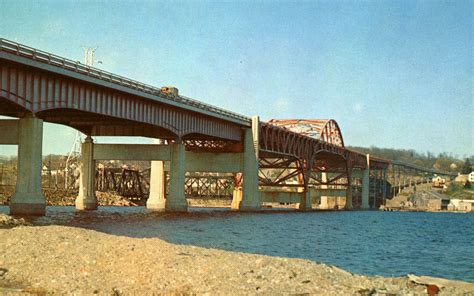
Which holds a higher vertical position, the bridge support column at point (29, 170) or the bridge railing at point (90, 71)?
the bridge railing at point (90, 71)

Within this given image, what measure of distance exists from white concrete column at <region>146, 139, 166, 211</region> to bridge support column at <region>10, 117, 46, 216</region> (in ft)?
149

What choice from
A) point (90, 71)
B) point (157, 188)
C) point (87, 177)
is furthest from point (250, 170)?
point (90, 71)


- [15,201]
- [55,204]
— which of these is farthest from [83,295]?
[55,204]

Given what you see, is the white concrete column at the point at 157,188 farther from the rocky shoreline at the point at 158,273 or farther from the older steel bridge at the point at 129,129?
the rocky shoreline at the point at 158,273

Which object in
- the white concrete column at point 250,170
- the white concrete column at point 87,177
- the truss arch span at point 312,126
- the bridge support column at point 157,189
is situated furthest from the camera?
the truss arch span at point 312,126

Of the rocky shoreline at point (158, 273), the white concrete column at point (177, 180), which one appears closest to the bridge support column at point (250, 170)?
the white concrete column at point (177, 180)

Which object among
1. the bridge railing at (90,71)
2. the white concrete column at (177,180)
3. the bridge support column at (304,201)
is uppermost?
the bridge railing at (90,71)

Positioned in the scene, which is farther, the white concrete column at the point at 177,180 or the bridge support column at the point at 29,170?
the white concrete column at the point at 177,180

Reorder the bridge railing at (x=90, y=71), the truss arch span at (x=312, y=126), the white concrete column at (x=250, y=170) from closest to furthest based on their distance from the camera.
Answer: the bridge railing at (x=90, y=71) → the white concrete column at (x=250, y=170) → the truss arch span at (x=312, y=126)

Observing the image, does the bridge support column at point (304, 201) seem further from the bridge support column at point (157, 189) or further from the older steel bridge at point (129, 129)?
the bridge support column at point (157, 189)

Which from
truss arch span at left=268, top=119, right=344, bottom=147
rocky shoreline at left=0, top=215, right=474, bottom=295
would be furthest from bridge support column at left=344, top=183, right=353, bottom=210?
rocky shoreline at left=0, top=215, right=474, bottom=295

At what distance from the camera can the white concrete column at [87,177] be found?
9175cm

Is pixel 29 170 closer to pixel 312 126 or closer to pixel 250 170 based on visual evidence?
pixel 250 170

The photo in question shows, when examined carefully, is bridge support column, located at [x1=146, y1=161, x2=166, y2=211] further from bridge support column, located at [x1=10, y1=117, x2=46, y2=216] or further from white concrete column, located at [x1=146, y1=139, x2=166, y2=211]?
bridge support column, located at [x1=10, y1=117, x2=46, y2=216]
